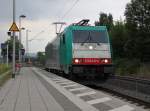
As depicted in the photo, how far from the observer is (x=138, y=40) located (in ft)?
176

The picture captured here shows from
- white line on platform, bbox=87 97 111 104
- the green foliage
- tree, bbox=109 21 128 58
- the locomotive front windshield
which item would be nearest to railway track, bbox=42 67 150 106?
white line on platform, bbox=87 97 111 104

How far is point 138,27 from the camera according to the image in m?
55.1

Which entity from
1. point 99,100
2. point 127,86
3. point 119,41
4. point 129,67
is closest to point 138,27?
point 119,41

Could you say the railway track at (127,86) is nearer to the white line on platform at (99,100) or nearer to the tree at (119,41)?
the white line on platform at (99,100)

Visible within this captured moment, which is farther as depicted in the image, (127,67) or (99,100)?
(127,67)

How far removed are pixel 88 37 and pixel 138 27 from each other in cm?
2909

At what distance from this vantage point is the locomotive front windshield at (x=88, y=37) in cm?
2675

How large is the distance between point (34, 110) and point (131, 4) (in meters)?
44.5

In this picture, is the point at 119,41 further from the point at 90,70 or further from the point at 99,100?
the point at 99,100

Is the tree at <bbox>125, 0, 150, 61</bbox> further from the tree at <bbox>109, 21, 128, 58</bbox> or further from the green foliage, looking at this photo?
the tree at <bbox>109, 21, 128, 58</bbox>

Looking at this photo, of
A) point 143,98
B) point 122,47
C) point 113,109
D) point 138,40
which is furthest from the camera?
point 122,47

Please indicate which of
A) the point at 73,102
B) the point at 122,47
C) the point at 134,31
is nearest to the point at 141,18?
the point at 134,31

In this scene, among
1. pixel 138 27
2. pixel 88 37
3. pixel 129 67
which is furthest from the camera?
pixel 138 27

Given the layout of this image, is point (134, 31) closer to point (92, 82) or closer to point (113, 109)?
point (92, 82)
